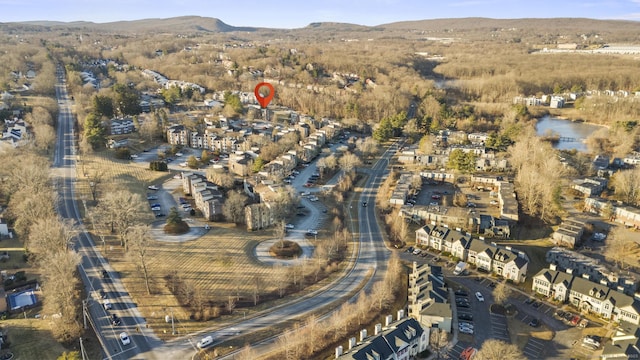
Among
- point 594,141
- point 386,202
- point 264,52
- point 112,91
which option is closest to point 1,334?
point 386,202

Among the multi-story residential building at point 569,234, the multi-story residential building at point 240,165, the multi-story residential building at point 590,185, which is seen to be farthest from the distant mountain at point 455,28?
the multi-story residential building at point 569,234

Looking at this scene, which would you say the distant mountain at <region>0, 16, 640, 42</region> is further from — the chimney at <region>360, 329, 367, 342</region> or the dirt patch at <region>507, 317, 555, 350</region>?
the chimney at <region>360, 329, 367, 342</region>

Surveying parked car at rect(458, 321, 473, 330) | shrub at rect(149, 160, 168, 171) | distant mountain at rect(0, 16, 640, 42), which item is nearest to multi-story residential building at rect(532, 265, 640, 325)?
parked car at rect(458, 321, 473, 330)

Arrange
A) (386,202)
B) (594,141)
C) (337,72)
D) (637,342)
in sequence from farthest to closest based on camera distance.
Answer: (337,72) → (594,141) → (386,202) → (637,342)

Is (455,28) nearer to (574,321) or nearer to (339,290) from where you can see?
(574,321)

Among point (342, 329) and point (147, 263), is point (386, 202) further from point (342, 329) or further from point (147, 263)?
point (147, 263)

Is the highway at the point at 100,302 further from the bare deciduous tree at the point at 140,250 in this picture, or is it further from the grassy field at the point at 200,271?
the bare deciduous tree at the point at 140,250

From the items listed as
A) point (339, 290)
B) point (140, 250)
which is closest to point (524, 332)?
point (339, 290)
